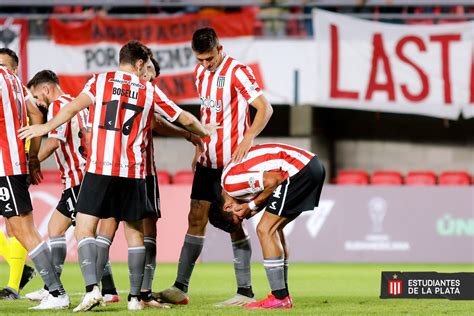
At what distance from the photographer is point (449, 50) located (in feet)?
54.5

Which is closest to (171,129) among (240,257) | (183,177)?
(240,257)

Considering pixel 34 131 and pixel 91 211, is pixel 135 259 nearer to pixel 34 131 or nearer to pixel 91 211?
pixel 91 211

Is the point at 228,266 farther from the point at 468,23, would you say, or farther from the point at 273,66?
the point at 468,23

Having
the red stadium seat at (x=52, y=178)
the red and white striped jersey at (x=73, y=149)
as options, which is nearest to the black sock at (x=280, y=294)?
the red and white striped jersey at (x=73, y=149)

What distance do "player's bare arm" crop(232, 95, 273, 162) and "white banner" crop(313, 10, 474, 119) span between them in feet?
28.1

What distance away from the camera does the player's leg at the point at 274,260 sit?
795 centimetres

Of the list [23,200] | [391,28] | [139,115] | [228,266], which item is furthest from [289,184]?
[391,28]

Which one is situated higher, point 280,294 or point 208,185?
point 208,185

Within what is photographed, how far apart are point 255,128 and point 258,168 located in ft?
1.27

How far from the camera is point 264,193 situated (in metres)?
7.96

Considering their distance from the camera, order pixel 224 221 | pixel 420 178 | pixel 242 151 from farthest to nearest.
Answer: pixel 420 178 → pixel 224 221 → pixel 242 151

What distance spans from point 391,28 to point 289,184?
9.10 m

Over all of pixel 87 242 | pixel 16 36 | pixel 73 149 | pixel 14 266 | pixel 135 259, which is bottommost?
pixel 14 266

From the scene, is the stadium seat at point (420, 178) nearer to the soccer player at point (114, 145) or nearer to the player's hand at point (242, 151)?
the player's hand at point (242, 151)
